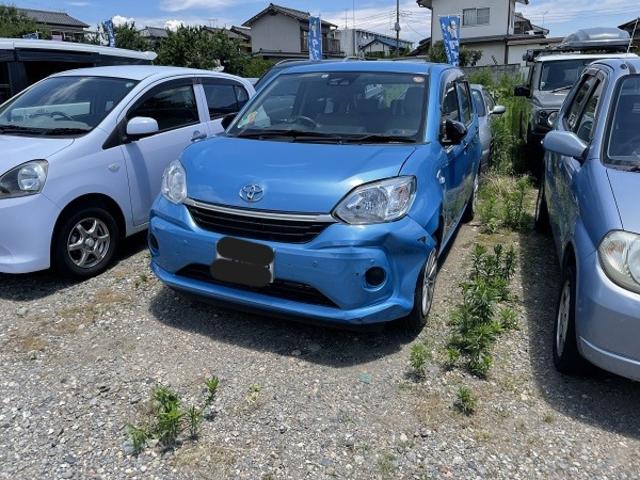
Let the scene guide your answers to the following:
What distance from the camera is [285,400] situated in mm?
2801

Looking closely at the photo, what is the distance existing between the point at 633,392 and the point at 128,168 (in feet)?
12.9

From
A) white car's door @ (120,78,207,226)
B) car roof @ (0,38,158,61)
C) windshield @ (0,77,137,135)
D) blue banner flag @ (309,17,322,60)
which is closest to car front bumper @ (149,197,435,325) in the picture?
white car's door @ (120,78,207,226)

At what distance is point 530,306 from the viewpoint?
3.88 m

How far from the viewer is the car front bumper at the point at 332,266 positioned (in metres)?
2.85

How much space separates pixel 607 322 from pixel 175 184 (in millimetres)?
2502

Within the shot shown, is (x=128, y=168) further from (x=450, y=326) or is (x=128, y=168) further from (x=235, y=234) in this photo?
(x=450, y=326)

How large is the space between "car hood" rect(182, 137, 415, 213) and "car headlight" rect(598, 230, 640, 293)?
116 cm

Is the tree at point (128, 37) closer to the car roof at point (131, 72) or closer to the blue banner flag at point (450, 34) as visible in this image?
the blue banner flag at point (450, 34)

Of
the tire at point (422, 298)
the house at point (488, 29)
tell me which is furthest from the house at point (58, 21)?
the tire at point (422, 298)

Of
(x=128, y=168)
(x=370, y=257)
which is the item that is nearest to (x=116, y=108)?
(x=128, y=168)

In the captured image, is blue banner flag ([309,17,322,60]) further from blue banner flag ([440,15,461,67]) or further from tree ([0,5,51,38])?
tree ([0,5,51,38])

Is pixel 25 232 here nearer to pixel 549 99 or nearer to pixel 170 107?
pixel 170 107

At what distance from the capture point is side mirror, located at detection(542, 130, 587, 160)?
3.29 meters

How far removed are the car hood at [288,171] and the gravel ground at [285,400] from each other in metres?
0.92
